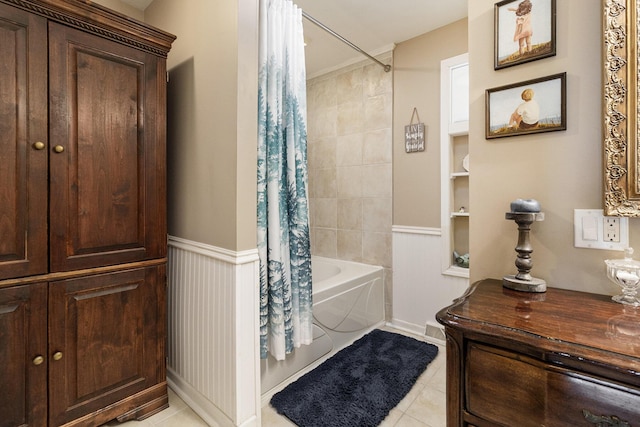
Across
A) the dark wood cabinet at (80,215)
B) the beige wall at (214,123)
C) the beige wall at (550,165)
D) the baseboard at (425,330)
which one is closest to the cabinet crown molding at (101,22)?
the dark wood cabinet at (80,215)

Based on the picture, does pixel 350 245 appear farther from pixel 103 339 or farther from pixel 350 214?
pixel 103 339

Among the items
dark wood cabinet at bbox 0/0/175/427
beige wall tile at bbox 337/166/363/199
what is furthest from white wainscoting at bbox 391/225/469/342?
dark wood cabinet at bbox 0/0/175/427

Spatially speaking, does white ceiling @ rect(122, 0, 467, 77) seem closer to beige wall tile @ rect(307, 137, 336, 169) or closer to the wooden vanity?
beige wall tile @ rect(307, 137, 336, 169)

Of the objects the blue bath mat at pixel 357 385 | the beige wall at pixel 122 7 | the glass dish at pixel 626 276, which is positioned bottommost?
the blue bath mat at pixel 357 385

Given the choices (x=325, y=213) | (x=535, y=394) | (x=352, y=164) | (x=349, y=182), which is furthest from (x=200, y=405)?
(x=352, y=164)

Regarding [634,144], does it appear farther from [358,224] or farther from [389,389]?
[358,224]

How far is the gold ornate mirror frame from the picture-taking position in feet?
3.10

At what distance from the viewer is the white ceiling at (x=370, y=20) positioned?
2.16 meters

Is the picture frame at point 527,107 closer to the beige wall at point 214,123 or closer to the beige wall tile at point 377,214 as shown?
the beige wall at point 214,123

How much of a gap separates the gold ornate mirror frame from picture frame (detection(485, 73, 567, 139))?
0.12 m

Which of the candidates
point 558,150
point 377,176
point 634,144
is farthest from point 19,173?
point 377,176

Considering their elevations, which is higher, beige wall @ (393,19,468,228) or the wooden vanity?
beige wall @ (393,19,468,228)

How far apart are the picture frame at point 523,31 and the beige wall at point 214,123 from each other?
105 cm

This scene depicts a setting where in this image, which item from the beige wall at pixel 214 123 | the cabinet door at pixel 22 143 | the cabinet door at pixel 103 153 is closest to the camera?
the cabinet door at pixel 22 143
